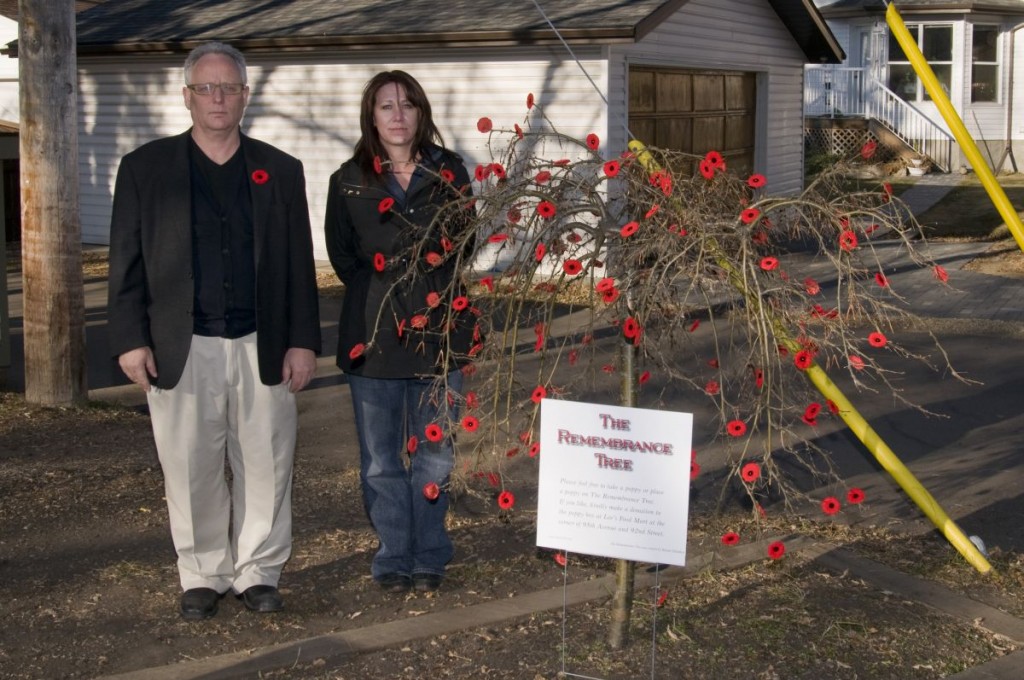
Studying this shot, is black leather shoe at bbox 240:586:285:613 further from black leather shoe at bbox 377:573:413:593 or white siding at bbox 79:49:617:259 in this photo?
white siding at bbox 79:49:617:259

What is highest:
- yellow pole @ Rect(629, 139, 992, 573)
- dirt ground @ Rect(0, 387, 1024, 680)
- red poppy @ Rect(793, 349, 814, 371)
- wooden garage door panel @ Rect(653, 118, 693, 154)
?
wooden garage door panel @ Rect(653, 118, 693, 154)

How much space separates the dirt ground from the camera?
13.4 ft

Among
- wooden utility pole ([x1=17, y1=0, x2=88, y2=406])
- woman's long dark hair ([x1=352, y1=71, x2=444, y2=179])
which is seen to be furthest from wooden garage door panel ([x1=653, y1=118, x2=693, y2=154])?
woman's long dark hair ([x1=352, y1=71, x2=444, y2=179])

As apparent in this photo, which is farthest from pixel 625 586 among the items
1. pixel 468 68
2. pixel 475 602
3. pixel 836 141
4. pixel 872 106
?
pixel 872 106

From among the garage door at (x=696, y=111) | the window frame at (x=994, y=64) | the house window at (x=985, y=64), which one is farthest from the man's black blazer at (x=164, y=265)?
the house window at (x=985, y=64)

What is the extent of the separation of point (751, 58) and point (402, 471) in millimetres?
14803

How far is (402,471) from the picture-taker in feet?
15.4

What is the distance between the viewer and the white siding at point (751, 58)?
1484 cm

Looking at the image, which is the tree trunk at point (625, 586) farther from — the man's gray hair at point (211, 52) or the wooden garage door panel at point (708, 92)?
the wooden garage door panel at point (708, 92)

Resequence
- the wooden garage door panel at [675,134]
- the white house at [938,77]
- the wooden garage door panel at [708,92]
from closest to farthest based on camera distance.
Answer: the wooden garage door panel at [675,134], the wooden garage door panel at [708,92], the white house at [938,77]

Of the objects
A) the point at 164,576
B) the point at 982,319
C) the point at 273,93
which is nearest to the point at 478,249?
the point at 164,576

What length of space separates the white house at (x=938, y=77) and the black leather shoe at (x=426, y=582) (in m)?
25.0

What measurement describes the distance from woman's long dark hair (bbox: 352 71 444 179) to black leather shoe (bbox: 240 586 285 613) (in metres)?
1.49

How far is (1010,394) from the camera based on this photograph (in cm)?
855
